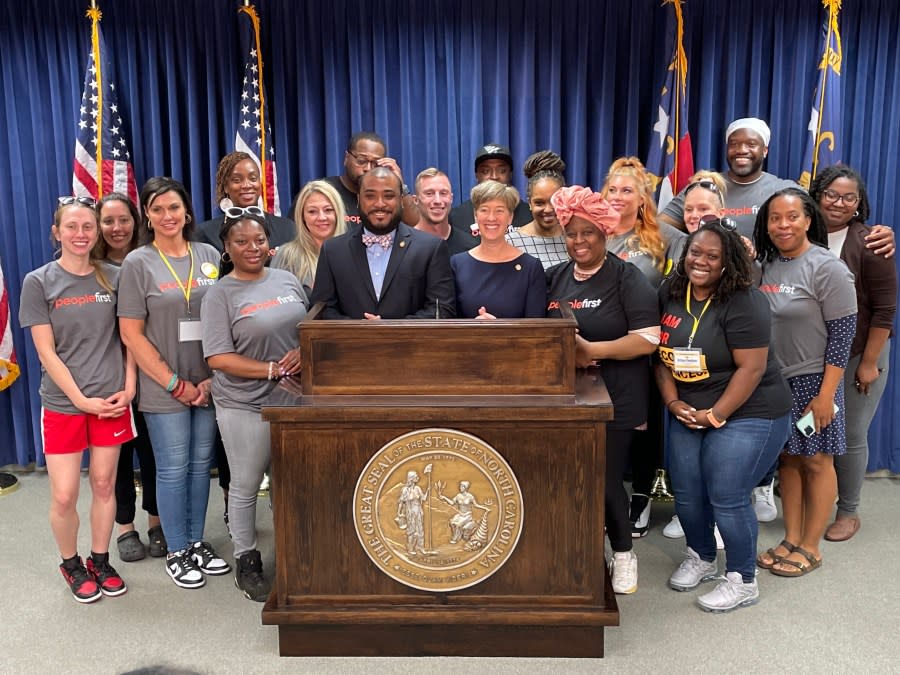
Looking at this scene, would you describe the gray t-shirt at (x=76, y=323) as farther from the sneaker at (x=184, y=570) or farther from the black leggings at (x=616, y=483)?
the black leggings at (x=616, y=483)

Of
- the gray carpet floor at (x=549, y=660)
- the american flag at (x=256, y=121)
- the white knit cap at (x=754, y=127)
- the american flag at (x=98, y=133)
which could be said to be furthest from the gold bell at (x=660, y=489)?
the american flag at (x=98, y=133)

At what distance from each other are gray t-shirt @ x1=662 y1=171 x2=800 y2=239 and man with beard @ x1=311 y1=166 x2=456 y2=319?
5.05 ft

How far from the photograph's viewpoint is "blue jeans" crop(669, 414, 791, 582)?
317cm

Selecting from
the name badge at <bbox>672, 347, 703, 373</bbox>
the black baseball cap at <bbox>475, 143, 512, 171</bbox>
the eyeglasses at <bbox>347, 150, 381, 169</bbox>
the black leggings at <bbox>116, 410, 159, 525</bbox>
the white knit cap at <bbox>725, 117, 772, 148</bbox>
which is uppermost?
the white knit cap at <bbox>725, 117, 772, 148</bbox>

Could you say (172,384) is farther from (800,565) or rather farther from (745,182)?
(745,182)

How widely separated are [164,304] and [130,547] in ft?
4.08

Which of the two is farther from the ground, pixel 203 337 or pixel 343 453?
pixel 203 337

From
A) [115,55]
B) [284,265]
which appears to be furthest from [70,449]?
[115,55]

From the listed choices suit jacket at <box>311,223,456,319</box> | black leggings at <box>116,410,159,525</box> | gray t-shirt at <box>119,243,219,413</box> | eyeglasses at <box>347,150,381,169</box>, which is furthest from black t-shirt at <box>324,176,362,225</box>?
black leggings at <box>116,410,159,525</box>

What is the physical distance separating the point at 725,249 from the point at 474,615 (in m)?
1.55

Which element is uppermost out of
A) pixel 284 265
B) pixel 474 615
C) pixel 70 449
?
pixel 284 265

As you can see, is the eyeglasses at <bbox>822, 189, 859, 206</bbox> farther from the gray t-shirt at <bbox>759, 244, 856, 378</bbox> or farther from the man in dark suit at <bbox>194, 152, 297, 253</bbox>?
the man in dark suit at <bbox>194, 152, 297, 253</bbox>

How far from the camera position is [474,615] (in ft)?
9.52

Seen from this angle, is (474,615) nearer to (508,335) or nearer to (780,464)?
(508,335)
